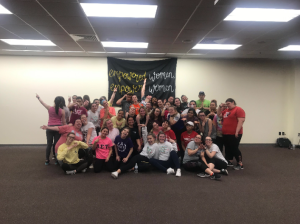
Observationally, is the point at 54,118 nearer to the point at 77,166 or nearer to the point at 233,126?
the point at 77,166

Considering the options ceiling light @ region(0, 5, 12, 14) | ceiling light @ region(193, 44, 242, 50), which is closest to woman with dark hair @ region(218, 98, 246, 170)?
ceiling light @ region(193, 44, 242, 50)

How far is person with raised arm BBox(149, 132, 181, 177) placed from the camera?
395 centimetres

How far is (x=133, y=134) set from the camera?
4.31 meters

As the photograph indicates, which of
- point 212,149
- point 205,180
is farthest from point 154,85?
point 205,180

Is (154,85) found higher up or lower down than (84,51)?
lower down

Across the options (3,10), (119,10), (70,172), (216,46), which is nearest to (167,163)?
(70,172)

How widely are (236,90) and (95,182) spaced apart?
219 inches

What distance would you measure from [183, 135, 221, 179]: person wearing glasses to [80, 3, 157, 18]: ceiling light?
7.81 ft

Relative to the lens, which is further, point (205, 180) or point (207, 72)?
point (207, 72)

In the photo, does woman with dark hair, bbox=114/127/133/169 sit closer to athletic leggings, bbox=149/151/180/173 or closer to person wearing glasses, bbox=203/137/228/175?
athletic leggings, bbox=149/151/180/173

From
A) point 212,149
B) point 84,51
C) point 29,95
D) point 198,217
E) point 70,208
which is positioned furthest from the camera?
point 29,95

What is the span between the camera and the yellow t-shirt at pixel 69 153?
12.3 feet

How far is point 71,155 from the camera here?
12.7 ft

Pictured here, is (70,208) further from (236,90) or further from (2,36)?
(236,90)
